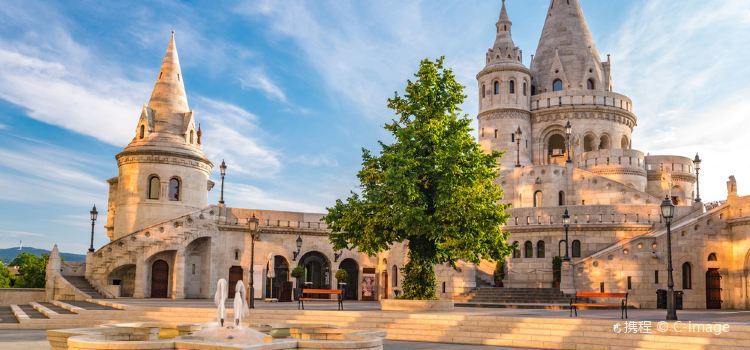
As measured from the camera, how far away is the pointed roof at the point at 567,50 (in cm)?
6091

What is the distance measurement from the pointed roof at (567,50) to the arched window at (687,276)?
93.5ft

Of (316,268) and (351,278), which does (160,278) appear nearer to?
(316,268)

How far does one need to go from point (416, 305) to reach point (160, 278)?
829 inches

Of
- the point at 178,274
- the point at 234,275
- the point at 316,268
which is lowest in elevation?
the point at 234,275

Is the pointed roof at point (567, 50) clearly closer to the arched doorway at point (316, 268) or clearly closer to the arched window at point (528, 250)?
the arched window at point (528, 250)

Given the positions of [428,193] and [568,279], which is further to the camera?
[568,279]

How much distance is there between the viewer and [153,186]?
4381 centimetres

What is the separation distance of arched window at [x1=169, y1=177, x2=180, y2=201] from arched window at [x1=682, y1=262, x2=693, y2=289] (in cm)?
2934

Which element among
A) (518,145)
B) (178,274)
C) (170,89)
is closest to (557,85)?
(518,145)

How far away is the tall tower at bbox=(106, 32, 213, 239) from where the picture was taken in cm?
4334

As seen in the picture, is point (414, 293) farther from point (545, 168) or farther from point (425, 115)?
point (545, 168)

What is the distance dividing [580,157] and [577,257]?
17.7 metres

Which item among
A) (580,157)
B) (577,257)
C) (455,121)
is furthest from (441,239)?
(580,157)

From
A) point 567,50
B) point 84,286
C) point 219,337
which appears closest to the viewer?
point 219,337
